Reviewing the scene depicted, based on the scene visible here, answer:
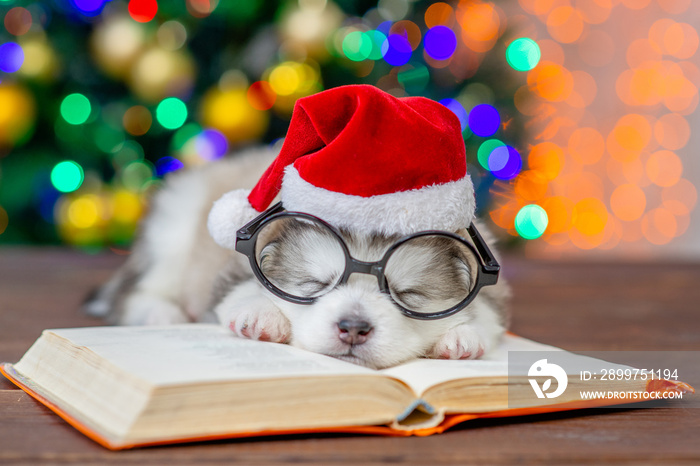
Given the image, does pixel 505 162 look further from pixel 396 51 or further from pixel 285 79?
pixel 285 79

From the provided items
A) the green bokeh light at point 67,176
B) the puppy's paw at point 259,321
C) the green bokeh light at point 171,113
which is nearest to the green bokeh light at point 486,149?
the green bokeh light at point 171,113

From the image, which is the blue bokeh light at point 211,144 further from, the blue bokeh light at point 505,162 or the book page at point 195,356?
the book page at point 195,356

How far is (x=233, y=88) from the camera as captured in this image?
3107 mm

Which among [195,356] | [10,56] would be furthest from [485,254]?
[10,56]

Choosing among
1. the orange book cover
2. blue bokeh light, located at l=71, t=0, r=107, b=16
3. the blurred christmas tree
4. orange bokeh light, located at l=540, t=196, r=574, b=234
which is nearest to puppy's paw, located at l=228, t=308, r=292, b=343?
the orange book cover

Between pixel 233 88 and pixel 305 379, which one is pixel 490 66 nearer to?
pixel 233 88

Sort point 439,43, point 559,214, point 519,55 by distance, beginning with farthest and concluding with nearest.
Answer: point 559,214 < point 519,55 < point 439,43

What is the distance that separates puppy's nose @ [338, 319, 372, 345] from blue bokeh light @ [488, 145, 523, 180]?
2323 mm

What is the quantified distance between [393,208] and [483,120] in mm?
2189

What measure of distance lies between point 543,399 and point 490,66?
2623 millimetres

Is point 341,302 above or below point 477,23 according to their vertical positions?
below

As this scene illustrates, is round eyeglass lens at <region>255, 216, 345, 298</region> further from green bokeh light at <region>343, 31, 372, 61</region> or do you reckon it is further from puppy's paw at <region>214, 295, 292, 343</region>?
green bokeh light at <region>343, 31, 372, 61</region>

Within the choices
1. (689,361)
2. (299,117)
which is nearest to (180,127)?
(299,117)

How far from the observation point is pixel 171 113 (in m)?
3.23
